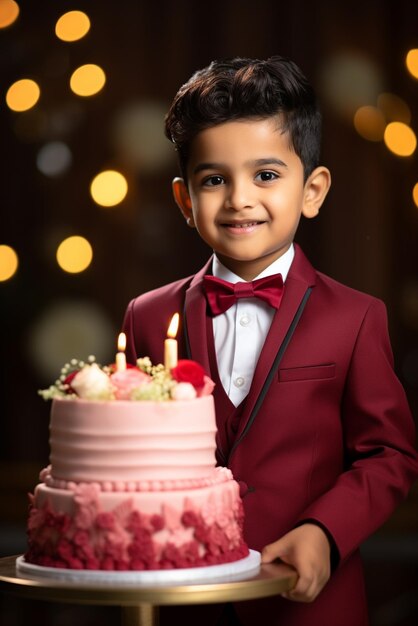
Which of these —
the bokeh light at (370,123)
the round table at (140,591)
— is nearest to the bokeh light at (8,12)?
the bokeh light at (370,123)

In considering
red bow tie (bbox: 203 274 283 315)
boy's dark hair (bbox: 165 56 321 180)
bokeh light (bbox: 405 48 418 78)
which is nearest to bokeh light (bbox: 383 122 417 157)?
bokeh light (bbox: 405 48 418 78)

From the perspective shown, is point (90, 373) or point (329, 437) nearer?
point (90, 373)

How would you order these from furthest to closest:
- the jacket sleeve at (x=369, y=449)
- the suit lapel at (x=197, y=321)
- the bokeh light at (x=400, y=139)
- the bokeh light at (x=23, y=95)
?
the bokeh light at (x=23, y=95), the bokeh light at (x=400, y=139), the suit lapel at (x=197, y=321), the jacket sleeve at (x=369, y=449)

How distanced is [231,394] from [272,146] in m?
0.47

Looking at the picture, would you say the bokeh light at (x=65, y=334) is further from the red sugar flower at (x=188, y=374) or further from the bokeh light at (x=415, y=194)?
the red sugar flower at (x=188, y=374)

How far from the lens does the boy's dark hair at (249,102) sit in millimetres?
2172

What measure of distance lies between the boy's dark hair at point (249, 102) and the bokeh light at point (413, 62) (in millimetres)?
1680

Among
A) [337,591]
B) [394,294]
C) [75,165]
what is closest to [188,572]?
[337,591]

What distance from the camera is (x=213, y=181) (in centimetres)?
219

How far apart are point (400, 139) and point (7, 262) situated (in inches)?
57.8

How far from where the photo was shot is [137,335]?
2350 mm

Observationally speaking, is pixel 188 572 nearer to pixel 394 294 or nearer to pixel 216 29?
pixel 394 294

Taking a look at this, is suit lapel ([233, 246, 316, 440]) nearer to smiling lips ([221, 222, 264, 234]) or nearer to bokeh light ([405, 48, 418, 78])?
smiling lips ([221, 222, 264, 234])

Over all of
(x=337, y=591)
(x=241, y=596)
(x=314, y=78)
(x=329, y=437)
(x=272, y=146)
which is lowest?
(x=337, y=591)
